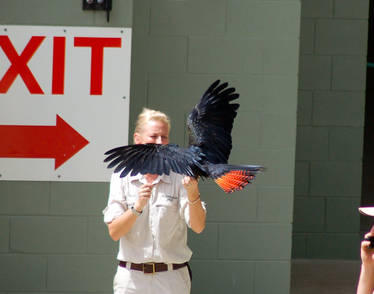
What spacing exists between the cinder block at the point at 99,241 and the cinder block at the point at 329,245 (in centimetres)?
255

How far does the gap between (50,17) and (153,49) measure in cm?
91

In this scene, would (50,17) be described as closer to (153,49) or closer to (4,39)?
(4,39)

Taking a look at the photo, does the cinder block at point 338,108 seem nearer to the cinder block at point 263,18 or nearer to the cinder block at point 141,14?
Answer: the cinder block at point 263,18

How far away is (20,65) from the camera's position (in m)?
4.43

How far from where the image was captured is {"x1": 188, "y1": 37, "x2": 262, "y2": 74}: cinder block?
511cm

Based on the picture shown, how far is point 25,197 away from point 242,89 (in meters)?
1.59

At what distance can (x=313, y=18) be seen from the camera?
648 centimetres

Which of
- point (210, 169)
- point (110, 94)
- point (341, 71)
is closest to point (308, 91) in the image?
point (341, 71)

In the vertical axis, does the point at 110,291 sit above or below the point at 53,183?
below

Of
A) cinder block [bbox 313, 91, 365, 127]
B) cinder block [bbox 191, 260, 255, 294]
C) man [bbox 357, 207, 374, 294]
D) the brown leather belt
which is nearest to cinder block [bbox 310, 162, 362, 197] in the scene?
cinder block [bbox 313, 91, 365, 127]

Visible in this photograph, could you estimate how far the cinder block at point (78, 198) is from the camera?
14.6 feet

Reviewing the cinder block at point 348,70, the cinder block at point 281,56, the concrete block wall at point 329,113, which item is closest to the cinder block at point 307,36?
the concrete block wall at point 329,113

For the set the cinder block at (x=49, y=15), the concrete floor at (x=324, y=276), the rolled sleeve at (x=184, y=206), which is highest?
the cinder block at (x=49, y=15)

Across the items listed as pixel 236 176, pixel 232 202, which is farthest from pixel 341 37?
pixel 236 176
